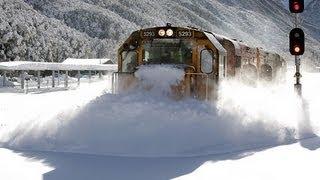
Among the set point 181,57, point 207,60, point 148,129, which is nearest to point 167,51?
point 181,57

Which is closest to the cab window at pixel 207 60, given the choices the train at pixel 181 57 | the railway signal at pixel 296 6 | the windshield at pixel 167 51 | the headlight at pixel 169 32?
the train at pixel 181 57

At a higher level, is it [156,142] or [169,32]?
[169,32]

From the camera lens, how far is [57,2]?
147 metres

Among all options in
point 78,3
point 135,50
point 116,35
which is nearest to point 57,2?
point 78,3

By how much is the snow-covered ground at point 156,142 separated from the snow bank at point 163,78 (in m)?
0.24

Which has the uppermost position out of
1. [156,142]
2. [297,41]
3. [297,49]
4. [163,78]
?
[297,41]

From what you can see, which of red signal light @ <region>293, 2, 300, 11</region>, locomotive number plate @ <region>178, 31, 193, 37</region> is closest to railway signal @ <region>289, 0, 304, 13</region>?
red signal light @ <region>293, 2, 300, 11</region>

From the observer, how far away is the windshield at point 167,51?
40.8 ft

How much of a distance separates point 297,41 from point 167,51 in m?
3.97

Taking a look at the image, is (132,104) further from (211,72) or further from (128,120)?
(211,72)

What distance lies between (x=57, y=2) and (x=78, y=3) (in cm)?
963

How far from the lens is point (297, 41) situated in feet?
44.7

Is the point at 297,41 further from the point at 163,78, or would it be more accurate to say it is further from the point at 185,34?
the point at 163,78

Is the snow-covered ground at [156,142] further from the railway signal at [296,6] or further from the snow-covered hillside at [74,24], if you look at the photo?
the snow-covered hillside at [74,24]
